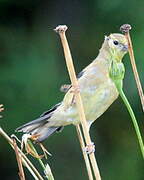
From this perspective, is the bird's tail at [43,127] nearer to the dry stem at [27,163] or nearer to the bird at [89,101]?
the bird at [89,101]

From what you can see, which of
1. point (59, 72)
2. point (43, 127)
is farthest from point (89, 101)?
point (59, 72)

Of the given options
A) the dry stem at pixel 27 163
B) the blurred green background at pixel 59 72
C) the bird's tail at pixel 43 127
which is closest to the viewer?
the dry stem at pixel 27 163

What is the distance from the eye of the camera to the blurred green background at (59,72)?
7.75 ft

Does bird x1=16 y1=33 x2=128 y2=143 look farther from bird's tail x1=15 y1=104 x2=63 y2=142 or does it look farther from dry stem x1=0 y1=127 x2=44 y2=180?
dry stem x1=0 y1=127 x2=44 y2=180

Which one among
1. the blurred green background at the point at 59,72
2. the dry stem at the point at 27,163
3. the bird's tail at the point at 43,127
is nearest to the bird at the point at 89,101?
the bird's tail at the point at 43,127

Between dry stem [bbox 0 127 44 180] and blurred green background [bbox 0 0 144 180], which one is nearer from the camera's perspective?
dry stem [bbox 0 127 44 180]

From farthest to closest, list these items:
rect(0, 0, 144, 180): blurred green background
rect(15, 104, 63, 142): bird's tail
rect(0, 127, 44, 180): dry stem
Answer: rect(0, 0, 144, 180): blurred green background, rect(15, 104, 63, 142): bird's tail, rect(0, 127, 44, 180): dry stem

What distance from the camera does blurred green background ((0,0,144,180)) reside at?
2.36m

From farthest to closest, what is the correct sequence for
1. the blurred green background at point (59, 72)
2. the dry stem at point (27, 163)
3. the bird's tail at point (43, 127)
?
1. the blurred green background at point (59, 72)
2. the bird's tail at point (43, 127)
3. the dry stem at point (27, 163)

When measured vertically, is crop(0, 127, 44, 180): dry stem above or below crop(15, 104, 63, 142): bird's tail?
above

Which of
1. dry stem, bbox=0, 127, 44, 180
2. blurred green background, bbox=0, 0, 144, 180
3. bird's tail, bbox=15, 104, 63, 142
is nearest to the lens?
dry stem, bbox=0, 127, 44, 180

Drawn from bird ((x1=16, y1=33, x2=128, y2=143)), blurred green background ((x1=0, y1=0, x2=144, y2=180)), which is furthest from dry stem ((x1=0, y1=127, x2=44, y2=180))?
blurred green background ((x1=0, y1=0, x2=144, y2=180))

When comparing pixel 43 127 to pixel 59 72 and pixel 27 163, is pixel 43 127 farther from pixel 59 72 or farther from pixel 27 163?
pixel 59 72

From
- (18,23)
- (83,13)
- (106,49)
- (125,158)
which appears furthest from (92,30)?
(106,49)
